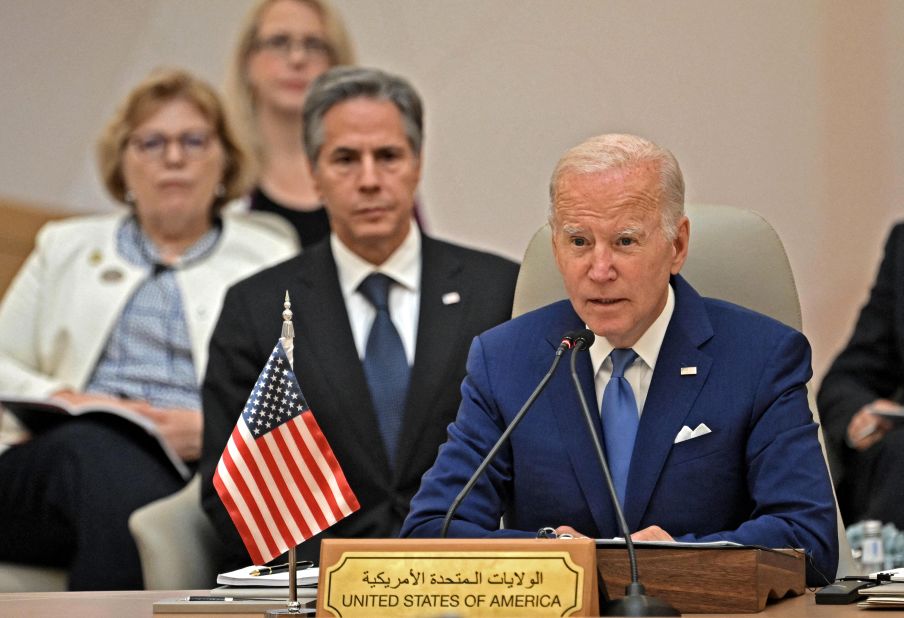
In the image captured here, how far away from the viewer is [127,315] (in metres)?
4.64

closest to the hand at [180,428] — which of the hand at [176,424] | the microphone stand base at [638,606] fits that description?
the hand at [176,424]

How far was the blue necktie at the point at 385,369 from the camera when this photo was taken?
3.69m

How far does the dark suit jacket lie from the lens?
3.62 meters

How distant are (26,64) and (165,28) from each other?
1.85 feet

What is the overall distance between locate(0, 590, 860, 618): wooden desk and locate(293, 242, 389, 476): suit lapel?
44.3 inches

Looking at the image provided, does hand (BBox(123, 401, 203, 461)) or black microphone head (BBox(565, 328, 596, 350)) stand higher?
black microphone head (BBox(565, 328, 596, 350))

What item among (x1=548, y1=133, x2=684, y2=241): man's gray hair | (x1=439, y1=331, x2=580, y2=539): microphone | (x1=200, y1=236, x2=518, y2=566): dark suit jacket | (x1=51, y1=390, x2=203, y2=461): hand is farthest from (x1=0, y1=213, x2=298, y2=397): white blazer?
(x1=439, y1=331, x2=580, y2=539): microphone

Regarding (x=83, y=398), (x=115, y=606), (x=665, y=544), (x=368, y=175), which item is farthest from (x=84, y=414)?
(x=665, y=544)

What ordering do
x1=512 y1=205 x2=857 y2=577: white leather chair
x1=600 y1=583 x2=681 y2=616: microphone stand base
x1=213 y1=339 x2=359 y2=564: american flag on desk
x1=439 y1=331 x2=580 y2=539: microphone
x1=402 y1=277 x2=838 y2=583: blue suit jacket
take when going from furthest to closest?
x1=512 y1=205 x2=857 y2=577: white leather chair → x1=402 y1=277 x2=838 y2=583: blue suit jacket → x1=213 y1=339 x2=359 y2=564: american flag on desk → x1=439 y1=331 x2=580 y2=539: microphone → x1=600 y1=583 x2=681 y2=616: microphone stand base

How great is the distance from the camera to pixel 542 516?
272 centimetres

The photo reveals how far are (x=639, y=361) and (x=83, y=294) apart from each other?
97.7 inches

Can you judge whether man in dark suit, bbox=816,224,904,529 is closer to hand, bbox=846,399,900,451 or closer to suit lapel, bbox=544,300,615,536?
hand, bbox=846,399,900,451

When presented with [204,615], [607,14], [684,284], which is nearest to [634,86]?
[607,14]

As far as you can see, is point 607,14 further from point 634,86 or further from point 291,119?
point 291,119
